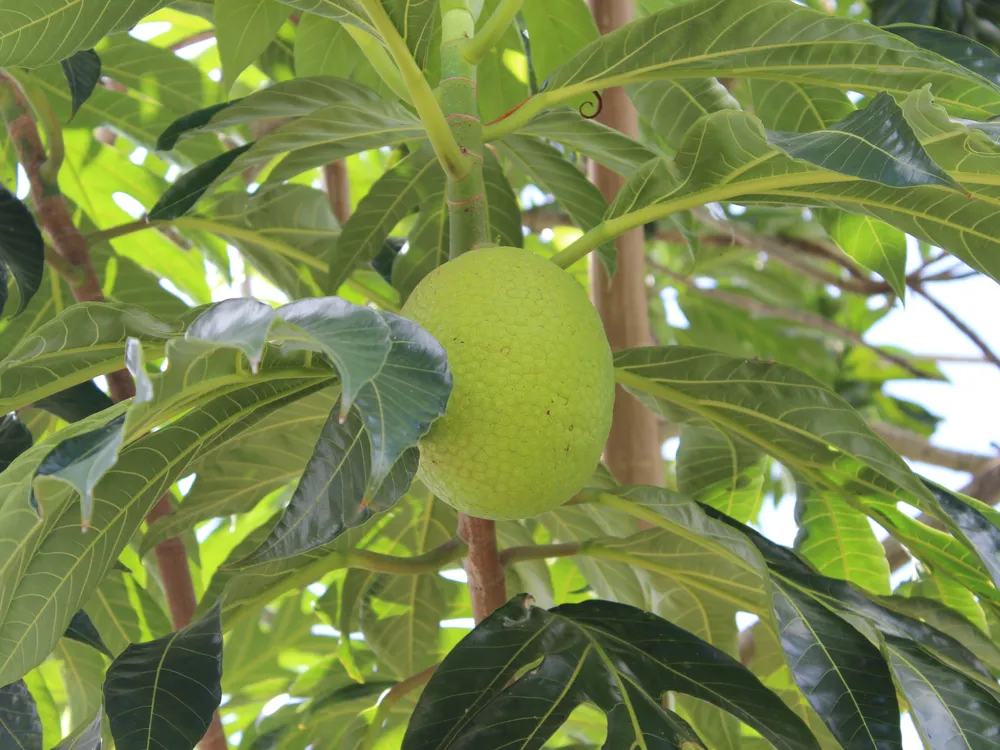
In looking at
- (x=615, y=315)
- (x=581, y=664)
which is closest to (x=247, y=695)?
(x=615, y=315)

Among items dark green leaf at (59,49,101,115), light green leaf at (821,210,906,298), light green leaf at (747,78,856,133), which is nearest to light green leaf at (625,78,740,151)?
light green leaf at (747,78,856,133)

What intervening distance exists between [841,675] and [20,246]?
67 centimetres

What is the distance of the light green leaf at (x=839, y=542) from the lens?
0.80 m

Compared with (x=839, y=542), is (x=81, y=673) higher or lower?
lower

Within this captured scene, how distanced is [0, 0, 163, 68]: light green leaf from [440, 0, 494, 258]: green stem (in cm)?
19

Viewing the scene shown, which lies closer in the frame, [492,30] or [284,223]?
[492,30]

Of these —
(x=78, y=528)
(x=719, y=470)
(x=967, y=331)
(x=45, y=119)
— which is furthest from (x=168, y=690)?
(x=967, y=331)

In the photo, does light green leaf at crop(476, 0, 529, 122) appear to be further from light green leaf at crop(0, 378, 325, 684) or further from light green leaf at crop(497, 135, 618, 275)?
light green leaf at crop(0, 378, 325, 684)

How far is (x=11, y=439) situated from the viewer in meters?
0.77

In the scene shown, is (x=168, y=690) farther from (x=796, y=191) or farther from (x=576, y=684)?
(x=796, y=191)

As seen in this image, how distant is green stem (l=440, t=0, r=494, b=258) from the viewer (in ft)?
2.17

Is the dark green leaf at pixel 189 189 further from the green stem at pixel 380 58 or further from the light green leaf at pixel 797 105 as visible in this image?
the light green leaf at pixel 797 105

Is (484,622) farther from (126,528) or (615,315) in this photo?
(615,315)

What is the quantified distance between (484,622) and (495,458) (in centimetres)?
17
